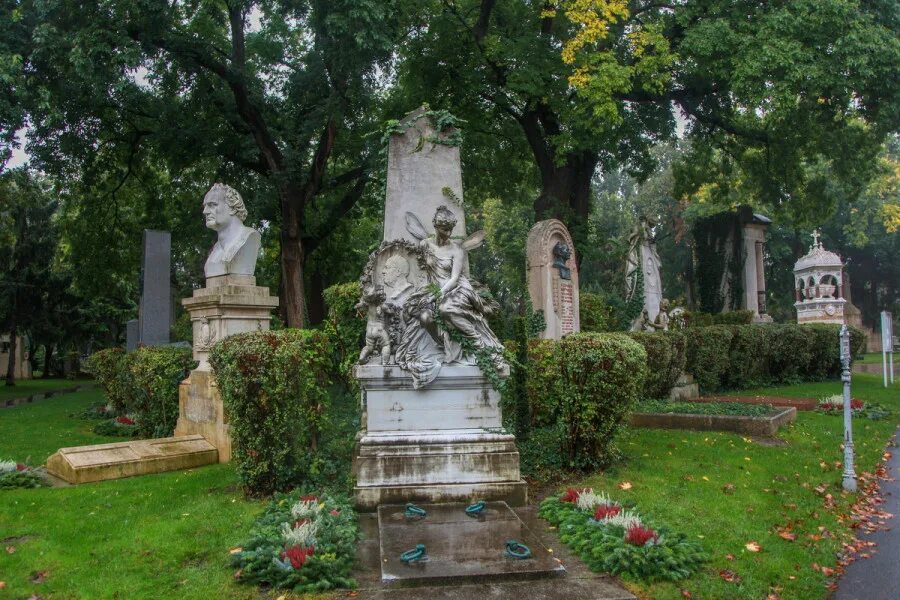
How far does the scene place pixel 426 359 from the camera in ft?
21.4

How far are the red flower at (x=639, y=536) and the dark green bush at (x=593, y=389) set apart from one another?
7.25 feet

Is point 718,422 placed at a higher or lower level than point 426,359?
lower

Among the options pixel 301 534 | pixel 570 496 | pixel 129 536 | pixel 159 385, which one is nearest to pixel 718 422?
pixel 570 496

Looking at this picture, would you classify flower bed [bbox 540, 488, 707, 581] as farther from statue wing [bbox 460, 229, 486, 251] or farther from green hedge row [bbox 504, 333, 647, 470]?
statue wing [bbox 460, 229, 486, 251]

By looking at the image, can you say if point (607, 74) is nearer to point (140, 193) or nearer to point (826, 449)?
point (826, 449)

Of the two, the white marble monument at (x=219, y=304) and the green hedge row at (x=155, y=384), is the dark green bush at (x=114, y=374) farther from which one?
the white marble monument at (x=219, y=304)

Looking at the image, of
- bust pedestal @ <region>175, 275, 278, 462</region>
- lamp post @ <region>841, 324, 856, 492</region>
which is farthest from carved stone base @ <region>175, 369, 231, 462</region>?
lamp post @ <region>841, 324, 856, 492</region>

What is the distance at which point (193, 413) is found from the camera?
9484mm

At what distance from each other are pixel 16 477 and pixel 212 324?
3059mm

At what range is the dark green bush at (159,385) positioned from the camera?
10172 millimetres

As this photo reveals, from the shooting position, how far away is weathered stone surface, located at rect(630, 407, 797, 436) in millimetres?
9923

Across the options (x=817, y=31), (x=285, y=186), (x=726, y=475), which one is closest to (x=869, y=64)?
(x=817, y=31)

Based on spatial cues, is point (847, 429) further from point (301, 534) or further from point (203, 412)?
point (203, 412)

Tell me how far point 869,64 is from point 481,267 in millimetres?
29544
